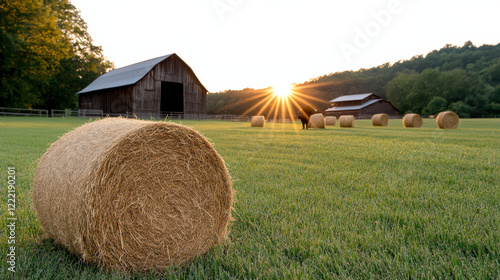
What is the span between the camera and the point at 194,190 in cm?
269

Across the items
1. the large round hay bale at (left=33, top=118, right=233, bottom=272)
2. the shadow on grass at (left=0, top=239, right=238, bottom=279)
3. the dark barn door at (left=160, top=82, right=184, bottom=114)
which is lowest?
Result: the shadow on grass at (left=0, top=239, right=238, bottom=279)

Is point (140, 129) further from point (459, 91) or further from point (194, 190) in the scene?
point (459, 91)

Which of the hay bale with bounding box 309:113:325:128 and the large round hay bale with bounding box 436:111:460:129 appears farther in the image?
the large round hay bale with bounding box 436:111:460:129

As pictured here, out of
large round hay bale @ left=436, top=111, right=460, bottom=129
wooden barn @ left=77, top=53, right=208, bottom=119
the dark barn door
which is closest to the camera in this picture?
large round hay bale @ left=436, top=111, right=460, bottom=129

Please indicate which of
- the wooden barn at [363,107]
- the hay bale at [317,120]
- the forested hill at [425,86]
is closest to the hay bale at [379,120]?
the hay bale at [317,120]

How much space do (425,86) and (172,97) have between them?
68206 millimetres

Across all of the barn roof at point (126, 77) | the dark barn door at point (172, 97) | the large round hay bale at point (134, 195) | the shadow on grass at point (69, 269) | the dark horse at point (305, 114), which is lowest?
the shadow on grass at point (69, 269)

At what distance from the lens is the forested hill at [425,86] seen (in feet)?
217

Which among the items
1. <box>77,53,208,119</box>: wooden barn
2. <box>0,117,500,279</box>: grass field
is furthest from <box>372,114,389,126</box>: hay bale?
<box>0,117,500,279</box>: grass field

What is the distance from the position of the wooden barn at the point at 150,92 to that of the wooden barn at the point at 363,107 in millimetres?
44124

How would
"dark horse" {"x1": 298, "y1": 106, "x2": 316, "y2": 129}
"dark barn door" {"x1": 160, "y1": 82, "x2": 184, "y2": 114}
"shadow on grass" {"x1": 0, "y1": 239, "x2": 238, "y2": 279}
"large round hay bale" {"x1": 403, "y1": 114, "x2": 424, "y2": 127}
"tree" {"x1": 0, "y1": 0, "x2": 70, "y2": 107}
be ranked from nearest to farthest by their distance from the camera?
"shadow on grass" {"x1": 0, "y1": 239, "x2": 238, "y2": 279} < "dark horse" {"x1": 298, "y1": 106, "x2": 316, "y2": 129} < "large round hay bale" {"x1": 403, "y1": 114, "x2": 424, "y2": 127} < "tree" {"x1": 0, "y1": 0, "x2": 70, "y2": 107} < "dark barn door" {"x1": 160, "y1": 82, "x2": 184, "y2": 114}

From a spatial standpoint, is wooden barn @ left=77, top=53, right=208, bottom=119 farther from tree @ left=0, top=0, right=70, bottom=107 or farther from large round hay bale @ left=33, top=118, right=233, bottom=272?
large round hay bale @ left=33, top=118, right=233, bottom=272

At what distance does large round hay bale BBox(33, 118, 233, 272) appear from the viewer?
→ 2.22 m

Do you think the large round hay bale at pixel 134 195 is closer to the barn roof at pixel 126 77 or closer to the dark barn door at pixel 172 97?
the barn roof at pixel 126 77
